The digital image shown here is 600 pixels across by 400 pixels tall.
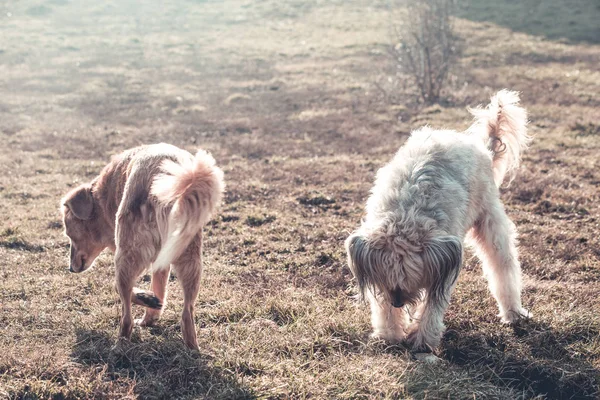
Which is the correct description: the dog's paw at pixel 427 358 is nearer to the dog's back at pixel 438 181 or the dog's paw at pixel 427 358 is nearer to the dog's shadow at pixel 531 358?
the dog's shadow at pixel 531 358

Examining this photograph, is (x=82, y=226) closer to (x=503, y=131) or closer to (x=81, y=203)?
(x=81, y=203)

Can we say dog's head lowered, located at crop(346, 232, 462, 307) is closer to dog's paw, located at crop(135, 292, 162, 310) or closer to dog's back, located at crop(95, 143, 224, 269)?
dog's back, located at crop(95, 143, 224, 269)

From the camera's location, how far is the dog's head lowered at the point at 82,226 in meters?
5.18

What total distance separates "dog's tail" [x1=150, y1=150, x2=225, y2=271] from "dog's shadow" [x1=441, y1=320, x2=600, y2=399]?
2.09 meters

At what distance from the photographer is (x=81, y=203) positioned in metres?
5.19

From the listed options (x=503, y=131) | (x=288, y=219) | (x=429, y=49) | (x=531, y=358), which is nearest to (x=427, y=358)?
(x=531, y=358)

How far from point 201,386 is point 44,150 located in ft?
30.7

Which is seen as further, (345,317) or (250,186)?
(250,186)

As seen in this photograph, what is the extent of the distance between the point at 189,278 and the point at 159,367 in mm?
662

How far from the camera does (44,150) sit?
38.3ft

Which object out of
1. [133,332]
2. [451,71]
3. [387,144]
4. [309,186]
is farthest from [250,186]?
[451,71]

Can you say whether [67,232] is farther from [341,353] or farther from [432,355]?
[432,355]

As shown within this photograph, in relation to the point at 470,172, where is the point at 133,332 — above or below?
below

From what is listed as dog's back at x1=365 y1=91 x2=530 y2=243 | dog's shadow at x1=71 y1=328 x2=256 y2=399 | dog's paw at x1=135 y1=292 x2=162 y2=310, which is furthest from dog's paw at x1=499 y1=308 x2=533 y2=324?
dog's paw at x1=135 y1=292 x2=162 y2=310
